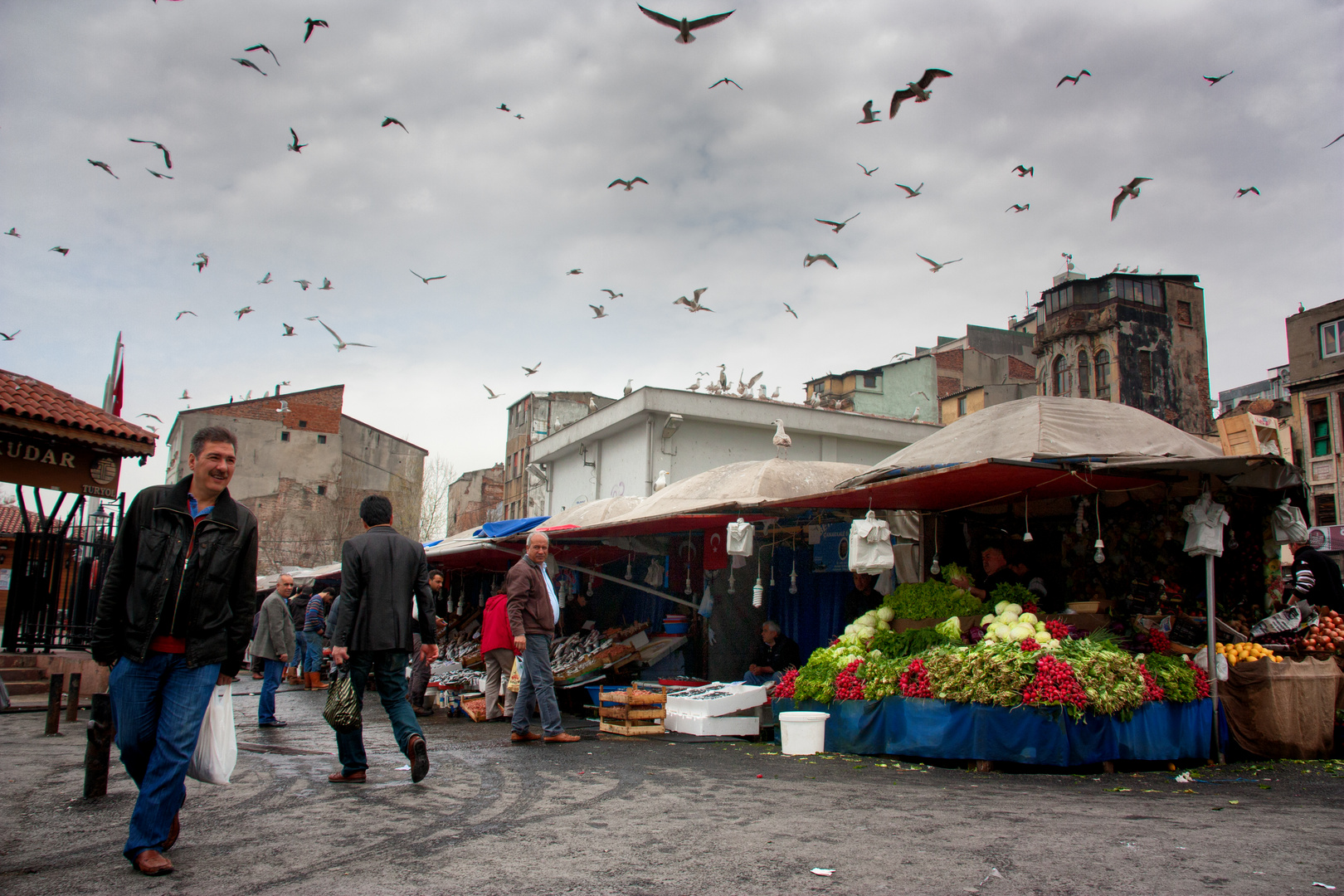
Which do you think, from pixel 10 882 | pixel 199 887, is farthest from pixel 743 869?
pixel 10 882

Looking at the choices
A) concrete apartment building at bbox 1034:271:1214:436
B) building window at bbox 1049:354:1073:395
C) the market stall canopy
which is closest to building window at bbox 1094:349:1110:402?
concrete apartment building at bbox 1034:271:1214:436

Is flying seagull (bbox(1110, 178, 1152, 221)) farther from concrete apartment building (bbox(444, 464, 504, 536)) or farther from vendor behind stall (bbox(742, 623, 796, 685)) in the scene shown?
concrete apartment building (bbox(444, 464, 504, 536))

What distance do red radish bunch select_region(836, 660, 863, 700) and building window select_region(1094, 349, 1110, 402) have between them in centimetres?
4097

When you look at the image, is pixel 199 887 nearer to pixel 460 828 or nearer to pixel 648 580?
pixel 460 828

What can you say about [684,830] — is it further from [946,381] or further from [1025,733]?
[946,381]

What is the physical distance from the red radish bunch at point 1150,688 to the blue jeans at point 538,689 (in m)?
5.03

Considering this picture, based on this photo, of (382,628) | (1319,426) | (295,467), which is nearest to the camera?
(382,628)

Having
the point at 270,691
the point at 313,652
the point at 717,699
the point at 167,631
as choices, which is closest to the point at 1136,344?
the point at 313,652

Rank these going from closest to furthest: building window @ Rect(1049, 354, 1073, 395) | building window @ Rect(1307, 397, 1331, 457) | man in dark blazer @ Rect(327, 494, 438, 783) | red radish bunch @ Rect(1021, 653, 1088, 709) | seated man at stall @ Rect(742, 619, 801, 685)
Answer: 1. man in dark blazer @ Rect(327, 494, 438, 783)
2. red radish bunch @ Rect(1021, 653, 1088, 709)
3. seated man at stall @ Rect(742, 619, 801, 685)
4. building window @ Rect(1307, 397, 1331, 457)
5. building window @ Rect(1049, 354, 1073, 395)

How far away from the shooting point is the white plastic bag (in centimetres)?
398

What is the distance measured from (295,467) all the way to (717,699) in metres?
38.6

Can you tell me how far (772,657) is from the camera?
10703 mm

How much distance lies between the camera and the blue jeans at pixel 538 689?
8281 millimetres

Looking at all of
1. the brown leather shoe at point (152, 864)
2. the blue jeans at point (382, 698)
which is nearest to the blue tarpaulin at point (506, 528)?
the blue jeans at point (382, 698)
